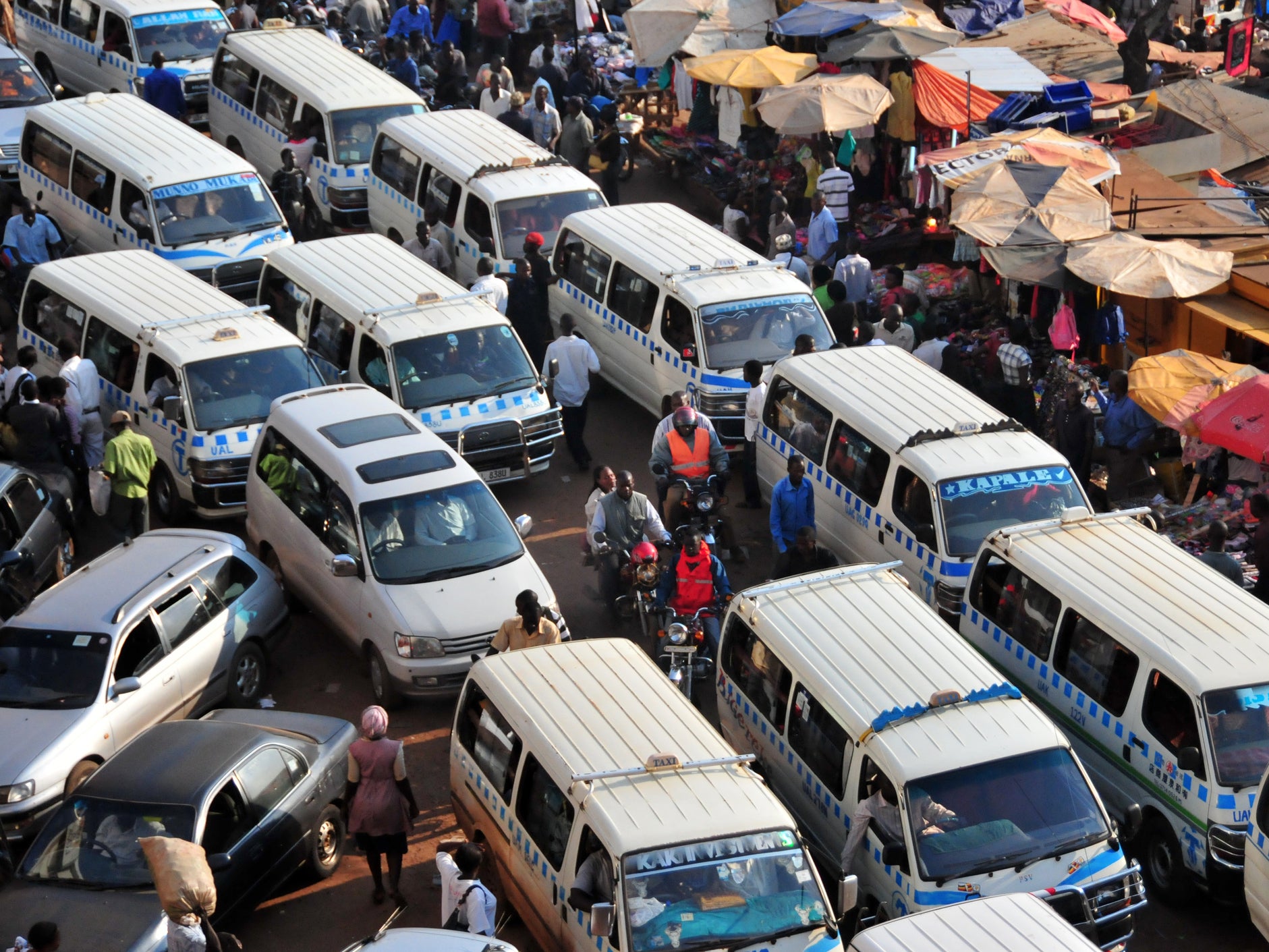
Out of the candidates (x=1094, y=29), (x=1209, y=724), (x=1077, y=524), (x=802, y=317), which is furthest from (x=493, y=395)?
(x=1094, y=29)

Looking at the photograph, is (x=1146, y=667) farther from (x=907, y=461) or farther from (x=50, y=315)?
(x=50, y=315)

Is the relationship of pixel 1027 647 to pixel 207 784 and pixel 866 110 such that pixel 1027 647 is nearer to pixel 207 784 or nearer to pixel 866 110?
pixel 207 784

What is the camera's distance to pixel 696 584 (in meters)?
13.3

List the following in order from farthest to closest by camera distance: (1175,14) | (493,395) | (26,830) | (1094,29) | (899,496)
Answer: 1. (1175,14)
2. (1094,29)
3. (493,395)
4. (899,496)
5. (26,830)

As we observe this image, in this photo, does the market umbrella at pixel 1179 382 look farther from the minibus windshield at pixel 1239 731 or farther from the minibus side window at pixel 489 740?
the minibus side window at pixel 489 740

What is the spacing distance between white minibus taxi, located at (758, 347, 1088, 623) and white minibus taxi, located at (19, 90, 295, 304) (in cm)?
727

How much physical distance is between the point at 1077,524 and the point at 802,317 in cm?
497

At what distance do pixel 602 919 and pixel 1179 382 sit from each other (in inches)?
325

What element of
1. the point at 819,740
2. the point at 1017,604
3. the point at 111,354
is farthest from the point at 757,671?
the point at 111,354

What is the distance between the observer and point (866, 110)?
20.5 meters

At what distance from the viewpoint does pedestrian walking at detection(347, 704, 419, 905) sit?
10602 mm

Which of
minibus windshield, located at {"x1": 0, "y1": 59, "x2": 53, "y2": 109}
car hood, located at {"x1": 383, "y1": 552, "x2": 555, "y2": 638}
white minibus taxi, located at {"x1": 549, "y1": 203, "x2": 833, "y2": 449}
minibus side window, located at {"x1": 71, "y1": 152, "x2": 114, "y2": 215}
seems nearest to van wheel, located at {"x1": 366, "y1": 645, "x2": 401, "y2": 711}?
car hood, located at {"x1": 383, "y1": 552, "x2": 555, "y2": 638}

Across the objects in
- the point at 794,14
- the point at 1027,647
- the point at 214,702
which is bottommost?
the point at 214,702

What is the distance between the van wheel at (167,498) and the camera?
629 inches
